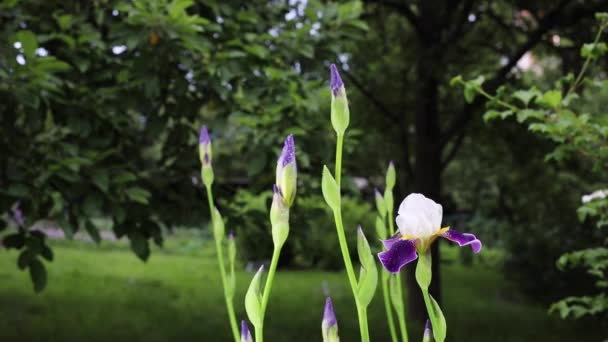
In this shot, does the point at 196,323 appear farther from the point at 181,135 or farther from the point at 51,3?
the point at 51,3

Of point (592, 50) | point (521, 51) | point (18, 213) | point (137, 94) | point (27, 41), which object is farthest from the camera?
point (521, 51)

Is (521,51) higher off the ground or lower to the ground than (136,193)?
higher

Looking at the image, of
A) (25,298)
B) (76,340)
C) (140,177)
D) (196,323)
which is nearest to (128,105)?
(140,177)

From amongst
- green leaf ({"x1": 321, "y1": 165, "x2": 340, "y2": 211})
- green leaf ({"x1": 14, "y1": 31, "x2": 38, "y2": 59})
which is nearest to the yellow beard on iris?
green leaf ({"x1": 321, "y1": 165, "x2": 340, "y2": 211})

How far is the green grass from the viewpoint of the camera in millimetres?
5641

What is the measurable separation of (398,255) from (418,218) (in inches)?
2.8

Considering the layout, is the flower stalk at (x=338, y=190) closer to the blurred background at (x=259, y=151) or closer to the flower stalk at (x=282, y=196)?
the flower stalk at (x=282, y=196)

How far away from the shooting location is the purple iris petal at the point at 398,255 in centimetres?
103

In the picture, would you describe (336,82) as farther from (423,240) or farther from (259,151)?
(259,151)

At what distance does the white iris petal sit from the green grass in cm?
472

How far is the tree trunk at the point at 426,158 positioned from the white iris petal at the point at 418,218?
5.34 metres

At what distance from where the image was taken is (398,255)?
3.43ft

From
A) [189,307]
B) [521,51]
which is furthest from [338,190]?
[189,307]

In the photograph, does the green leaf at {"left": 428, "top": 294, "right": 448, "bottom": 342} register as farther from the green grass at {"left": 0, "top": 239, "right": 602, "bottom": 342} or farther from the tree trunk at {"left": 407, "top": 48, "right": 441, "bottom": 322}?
the tree trunk at {"left": 407, "top": 48, "right": 441, "bottom": 322}
